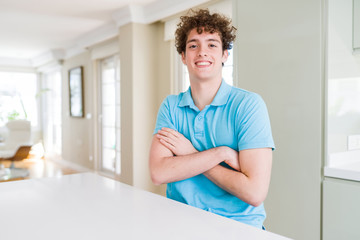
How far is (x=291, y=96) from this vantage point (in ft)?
6.36

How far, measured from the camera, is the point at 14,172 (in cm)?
561

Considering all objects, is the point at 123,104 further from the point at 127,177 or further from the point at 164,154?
the point at 164,154

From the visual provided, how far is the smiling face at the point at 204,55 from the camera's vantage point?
4.29 ft

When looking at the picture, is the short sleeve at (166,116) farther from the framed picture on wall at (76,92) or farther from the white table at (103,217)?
the framed picture on wall at (76,92)

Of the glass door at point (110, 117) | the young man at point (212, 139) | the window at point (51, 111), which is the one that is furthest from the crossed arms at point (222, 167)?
the window at point (51, 111)

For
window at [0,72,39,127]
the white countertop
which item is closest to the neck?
the white countertop

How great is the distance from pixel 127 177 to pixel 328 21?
3.15m

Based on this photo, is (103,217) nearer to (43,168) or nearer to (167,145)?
(167,145)

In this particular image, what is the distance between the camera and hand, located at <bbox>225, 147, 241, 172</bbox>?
3.95 feet

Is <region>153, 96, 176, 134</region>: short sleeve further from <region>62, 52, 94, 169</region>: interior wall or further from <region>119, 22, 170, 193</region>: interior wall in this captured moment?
<region>62, 52, 94, 169</region>: interior wall

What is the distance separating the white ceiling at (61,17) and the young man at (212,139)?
208 centimetres

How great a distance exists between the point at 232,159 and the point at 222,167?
0.16ft

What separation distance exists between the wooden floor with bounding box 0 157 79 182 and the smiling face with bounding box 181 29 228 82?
496 centimetres

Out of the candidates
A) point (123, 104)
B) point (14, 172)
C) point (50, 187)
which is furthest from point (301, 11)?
point (14, 172)
